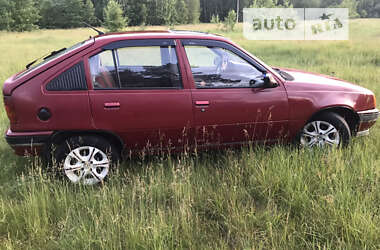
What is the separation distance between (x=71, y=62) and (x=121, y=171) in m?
1.42

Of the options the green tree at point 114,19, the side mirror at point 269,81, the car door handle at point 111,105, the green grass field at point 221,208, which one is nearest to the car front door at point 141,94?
the car door handle at point 111,105

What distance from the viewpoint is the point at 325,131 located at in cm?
388

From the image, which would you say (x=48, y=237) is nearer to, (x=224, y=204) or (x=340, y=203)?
(x=224, y=204)

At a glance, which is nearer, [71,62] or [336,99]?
[71,62]

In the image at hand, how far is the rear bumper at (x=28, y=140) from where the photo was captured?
316 centimetres

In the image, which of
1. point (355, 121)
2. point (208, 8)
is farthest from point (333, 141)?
point (208, 8)

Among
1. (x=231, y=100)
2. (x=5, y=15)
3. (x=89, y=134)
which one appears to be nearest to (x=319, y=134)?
(x=231, y=100)

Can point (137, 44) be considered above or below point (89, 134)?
above

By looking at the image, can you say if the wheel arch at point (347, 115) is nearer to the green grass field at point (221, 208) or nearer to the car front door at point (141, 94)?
the green grass field at point (221, 208)

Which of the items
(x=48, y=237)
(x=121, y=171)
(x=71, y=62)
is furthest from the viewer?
(x=121, y=171)

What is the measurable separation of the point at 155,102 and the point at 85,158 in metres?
1.00

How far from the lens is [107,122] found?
3.27 m

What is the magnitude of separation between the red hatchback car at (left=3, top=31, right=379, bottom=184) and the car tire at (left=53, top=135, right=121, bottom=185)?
1 centimetres

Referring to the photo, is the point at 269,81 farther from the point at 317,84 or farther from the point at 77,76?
the point at 77,76
